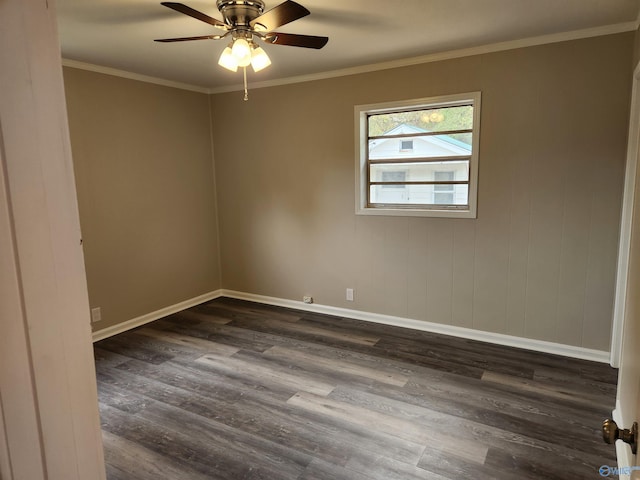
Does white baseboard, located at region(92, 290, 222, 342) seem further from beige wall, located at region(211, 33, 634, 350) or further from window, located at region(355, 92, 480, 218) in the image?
window, located at region(355, 92, 480, 218)

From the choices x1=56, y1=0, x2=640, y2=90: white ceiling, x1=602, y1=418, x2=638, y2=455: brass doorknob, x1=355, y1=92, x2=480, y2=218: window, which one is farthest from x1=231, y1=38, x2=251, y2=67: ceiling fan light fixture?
x1=602, y1=418, x2=638, y2=455: brass doorknob

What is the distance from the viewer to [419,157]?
3814mm

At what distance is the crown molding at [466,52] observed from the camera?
9.49 feet

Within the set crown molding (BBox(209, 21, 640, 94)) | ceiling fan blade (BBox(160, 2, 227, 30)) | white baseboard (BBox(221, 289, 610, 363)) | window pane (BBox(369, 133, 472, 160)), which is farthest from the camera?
window pane (BBox(369, 133, 472, 160))

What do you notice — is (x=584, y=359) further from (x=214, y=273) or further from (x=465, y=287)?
(x=214, y=273)

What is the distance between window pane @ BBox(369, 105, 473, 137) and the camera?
141 inches

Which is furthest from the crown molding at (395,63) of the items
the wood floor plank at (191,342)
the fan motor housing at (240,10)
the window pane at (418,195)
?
the wood floor plank at (191,342)

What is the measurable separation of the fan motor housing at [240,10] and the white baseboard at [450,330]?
114 inches

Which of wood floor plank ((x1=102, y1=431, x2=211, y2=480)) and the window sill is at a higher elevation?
the window sill

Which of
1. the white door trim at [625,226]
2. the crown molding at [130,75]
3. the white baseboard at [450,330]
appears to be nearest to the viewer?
the white door trim at [625,226]

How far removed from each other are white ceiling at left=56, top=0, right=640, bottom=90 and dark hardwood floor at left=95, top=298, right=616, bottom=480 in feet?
8.12

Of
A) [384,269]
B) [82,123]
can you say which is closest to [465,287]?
[384,269]

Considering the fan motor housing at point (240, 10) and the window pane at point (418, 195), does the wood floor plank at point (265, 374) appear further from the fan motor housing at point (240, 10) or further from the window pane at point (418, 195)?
the fan motor housing at point (240, 10)

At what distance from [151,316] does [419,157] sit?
3.18 meters
